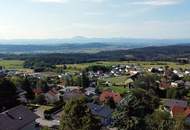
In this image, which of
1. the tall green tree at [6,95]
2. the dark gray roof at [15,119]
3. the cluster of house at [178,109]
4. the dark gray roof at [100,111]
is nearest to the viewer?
the dark gray roof at [15,119]

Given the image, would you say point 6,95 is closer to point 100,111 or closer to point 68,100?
point 100,111

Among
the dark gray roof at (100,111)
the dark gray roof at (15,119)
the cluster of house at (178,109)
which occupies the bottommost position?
the cluster of house at (178,109)

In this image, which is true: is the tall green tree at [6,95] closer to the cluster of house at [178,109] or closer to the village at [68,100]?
the village at [68,100]

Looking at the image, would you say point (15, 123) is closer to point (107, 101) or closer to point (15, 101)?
point (15, 101)

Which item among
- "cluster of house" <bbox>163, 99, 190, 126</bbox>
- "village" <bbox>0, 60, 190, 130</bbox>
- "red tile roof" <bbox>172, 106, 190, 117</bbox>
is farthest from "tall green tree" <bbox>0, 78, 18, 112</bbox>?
"red tile roof" <bbox>172, 106, 190, 117</bbox>

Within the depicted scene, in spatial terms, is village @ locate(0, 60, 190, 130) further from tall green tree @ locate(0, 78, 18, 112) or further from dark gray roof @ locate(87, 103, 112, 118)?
tall green tree @ locate(0, 78, 18, 112)

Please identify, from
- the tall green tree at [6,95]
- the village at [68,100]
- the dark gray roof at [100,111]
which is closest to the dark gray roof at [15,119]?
the village at [68,100]

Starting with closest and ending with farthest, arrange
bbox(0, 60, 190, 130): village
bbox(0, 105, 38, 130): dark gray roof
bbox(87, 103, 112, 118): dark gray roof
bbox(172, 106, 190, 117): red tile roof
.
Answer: bbox(0, 105, 38, 130): dark gray roof, bbox(0, 60, 190, 130): village, bbox(87, 103, 112, 118): dark gray roof, bbox(172, 106, 190, 117): red tile roof

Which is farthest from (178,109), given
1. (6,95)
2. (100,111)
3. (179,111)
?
(6,95)
